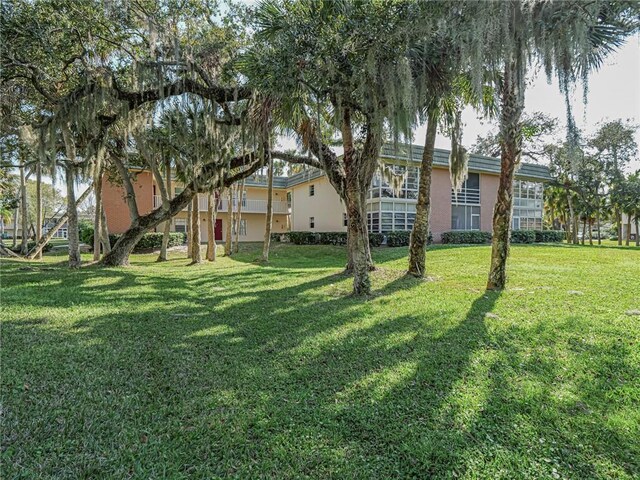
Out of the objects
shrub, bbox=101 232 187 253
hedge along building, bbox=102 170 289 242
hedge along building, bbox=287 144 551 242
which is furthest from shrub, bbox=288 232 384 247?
shrub, bbox=101 232 187 253

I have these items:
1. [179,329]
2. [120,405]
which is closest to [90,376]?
[120,405]

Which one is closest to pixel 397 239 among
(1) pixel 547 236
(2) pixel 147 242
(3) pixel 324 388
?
(1) pixel 547 236

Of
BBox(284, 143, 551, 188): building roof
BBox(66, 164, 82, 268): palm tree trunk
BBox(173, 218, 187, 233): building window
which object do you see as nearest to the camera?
BBox(66, 164, 82, 268): palm tree trunk

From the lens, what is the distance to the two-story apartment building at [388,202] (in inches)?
767

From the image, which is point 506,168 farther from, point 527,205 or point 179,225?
point 179,225

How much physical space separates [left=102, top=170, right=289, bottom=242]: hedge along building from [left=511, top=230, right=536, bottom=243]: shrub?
52.4ft

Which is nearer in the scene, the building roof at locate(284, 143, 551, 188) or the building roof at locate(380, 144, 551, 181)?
the building roof at locate(380, 144, 551, 181)

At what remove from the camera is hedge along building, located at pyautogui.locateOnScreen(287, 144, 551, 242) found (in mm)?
19328

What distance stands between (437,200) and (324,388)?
62.5 feet

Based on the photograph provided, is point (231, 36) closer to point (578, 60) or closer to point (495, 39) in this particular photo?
point (495, 39)

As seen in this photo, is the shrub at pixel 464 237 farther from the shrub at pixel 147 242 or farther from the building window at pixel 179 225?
the building window at pixel 179 225

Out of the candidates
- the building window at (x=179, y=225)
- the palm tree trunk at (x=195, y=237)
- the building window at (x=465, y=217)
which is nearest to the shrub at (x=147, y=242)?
the building window at (x=179, y=225)

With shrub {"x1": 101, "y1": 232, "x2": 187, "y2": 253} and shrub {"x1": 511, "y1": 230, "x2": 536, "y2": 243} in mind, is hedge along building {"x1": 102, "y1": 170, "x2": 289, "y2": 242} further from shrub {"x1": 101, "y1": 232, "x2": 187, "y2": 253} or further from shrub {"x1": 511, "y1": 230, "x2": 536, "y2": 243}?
shrub {"x1": 511, "y1": 230, "x2": 536, "y2": 243}

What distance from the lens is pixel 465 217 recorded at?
21734 millimetres
